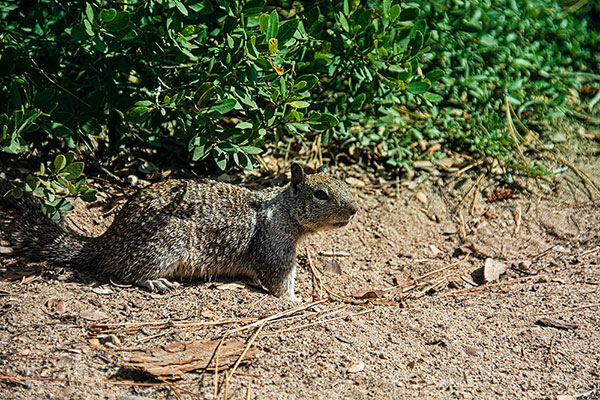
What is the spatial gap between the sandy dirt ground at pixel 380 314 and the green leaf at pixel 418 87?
1.29 metres

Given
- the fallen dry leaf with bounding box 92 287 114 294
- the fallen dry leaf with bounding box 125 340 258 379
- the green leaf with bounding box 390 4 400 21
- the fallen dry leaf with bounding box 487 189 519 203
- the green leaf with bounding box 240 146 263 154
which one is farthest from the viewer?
the fallen dry leaf with bounding box 487 189 519 203

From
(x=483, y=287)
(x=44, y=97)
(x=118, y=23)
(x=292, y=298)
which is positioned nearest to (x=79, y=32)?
(x=118, y=23)

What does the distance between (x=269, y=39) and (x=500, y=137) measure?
3219 millimetres

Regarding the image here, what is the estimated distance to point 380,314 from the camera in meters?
4.48

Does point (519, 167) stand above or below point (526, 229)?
above

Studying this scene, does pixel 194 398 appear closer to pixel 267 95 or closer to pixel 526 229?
pixel 267 95

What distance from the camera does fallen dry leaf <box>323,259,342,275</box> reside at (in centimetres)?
535

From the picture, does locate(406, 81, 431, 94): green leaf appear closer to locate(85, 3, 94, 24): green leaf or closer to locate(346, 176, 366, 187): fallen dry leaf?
locate(346, 176, 366, 187): fallen dry leaf

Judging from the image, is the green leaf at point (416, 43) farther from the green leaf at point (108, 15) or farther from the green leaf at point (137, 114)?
the green leaf at point (108, 15)

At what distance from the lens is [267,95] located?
15.0 ft

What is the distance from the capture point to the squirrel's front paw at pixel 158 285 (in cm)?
457

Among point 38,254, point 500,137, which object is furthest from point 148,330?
point 500,137

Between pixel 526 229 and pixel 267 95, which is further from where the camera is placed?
pixel 526 229

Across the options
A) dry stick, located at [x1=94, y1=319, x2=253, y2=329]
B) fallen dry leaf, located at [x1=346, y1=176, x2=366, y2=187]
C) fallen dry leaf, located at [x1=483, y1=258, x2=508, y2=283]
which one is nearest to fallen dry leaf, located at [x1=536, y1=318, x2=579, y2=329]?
fallen dry leaf, located at [x1=483, y1=258, x2=508, y2=283]
